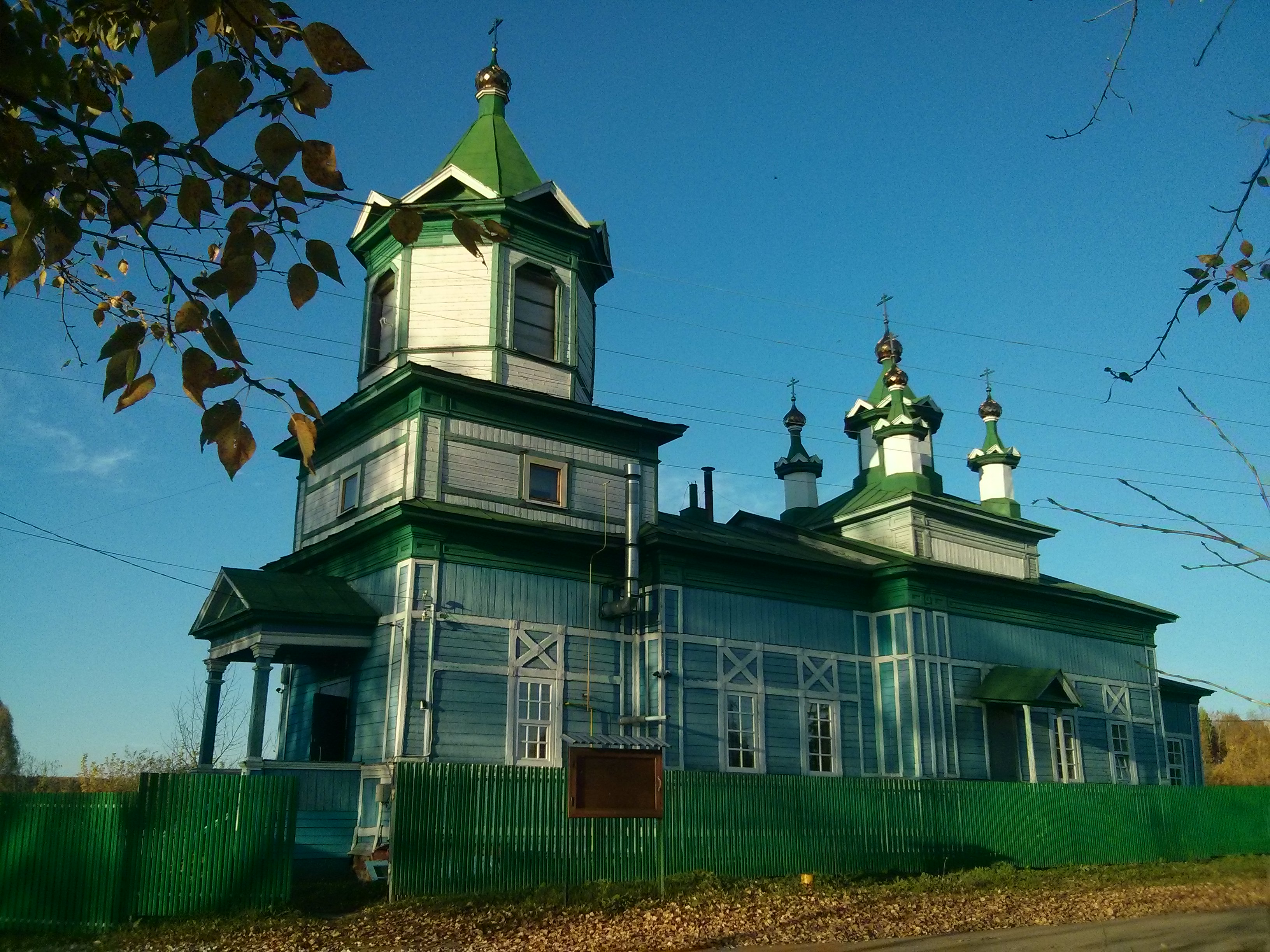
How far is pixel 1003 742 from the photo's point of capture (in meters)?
26.8

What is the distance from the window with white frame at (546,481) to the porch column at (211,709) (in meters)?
6.42

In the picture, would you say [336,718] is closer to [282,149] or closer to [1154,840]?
[1154,840]

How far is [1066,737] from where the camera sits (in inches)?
1097

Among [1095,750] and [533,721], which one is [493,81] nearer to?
[533,721]

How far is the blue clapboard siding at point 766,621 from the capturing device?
22594mm

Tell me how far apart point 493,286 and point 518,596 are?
6.36 metres

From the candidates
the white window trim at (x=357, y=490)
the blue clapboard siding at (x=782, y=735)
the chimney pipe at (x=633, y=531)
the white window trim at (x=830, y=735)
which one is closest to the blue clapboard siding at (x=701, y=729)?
the blue clapboard siding at (x=782, y=735)

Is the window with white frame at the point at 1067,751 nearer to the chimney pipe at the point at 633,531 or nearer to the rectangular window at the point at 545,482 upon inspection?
the chimney pipe at the point at 633,531

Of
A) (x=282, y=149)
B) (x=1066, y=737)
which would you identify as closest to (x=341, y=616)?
(x=282, y=149)

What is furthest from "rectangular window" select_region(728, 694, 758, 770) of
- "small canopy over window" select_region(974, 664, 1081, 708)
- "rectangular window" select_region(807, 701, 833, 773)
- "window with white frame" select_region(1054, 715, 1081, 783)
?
"window with white frame" select_region(1054, 715, 1081, 783)

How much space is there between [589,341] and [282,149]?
20.3 m

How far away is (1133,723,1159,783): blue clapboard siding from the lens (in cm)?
2966

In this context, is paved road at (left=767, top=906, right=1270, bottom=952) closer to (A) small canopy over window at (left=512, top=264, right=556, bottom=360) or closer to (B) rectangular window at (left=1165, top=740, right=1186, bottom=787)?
(A) small canopy over window at (left=512, top=264, right=556, bottom=360)

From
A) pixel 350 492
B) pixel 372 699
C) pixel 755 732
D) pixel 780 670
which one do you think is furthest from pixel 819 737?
pixel 350 492
